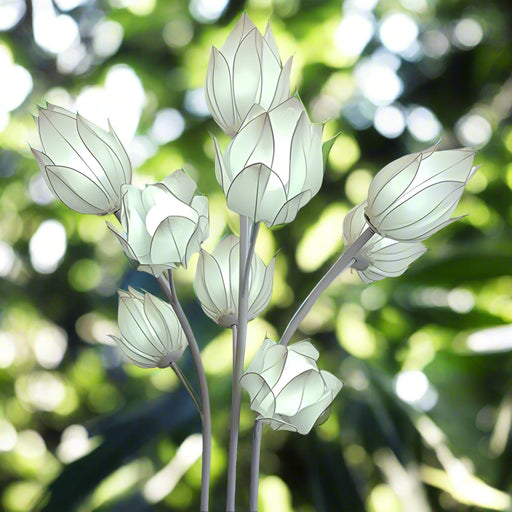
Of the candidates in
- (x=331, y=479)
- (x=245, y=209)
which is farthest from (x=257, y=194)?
(x=331, y=479)

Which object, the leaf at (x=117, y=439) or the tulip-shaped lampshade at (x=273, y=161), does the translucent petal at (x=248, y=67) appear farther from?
the leaf at (x=117, y=439)

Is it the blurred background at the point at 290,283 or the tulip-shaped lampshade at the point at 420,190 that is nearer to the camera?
the tulip-shaped lampshade at the point at 420,190

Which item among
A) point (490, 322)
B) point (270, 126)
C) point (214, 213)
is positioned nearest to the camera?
point (270, 126)

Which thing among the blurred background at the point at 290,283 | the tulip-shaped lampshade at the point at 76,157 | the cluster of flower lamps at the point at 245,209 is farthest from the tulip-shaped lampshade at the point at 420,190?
the blurred background at the point at 290,283

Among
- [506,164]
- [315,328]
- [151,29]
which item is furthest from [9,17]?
[506,164]

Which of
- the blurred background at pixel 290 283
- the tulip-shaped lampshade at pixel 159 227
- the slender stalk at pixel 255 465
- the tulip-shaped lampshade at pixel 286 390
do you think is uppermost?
the blurred background at pixel 290 283

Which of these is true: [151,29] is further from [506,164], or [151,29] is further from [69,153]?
[69,153]

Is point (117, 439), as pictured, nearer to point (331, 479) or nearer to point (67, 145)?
point (331, 479)
